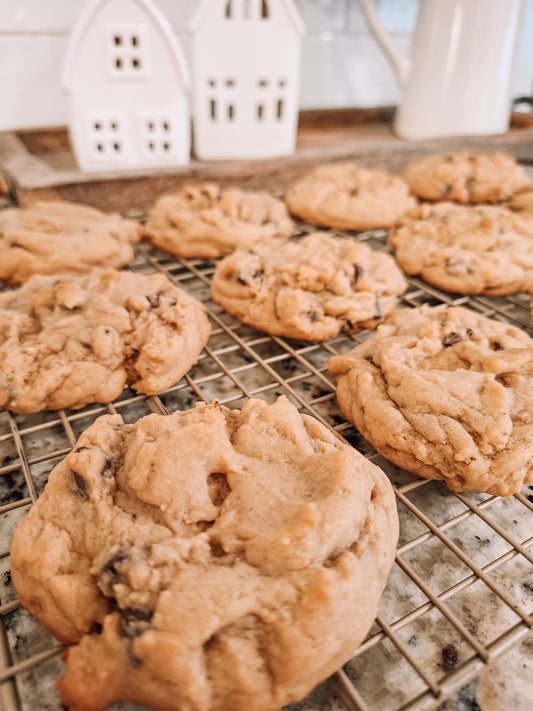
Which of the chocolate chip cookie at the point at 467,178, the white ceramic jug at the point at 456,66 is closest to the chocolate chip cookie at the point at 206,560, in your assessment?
the chocolate chip cookie at the point at 467,178

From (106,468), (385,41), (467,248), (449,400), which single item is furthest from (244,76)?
(106,468)

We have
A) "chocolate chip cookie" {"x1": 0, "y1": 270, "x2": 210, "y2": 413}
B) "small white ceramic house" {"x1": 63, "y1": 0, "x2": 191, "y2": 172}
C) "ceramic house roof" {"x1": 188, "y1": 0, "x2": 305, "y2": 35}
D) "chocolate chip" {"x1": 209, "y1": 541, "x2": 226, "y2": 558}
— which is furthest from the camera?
"ceramic house roof" {"x1": 188, "y1": 0, "x2": 305, "y2": 35}

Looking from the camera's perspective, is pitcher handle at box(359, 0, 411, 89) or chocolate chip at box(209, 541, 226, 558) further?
pitcher handle at box(359, 0, 411, 89)

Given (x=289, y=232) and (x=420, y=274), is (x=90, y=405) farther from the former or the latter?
(x=420, y=274)

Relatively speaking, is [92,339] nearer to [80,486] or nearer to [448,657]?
[80,486]

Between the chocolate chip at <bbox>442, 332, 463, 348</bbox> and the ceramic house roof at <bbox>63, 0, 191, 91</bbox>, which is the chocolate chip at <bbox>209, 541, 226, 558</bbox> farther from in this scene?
the ceramic house roof at <bbox>63, 0, 191, 91</bbox>

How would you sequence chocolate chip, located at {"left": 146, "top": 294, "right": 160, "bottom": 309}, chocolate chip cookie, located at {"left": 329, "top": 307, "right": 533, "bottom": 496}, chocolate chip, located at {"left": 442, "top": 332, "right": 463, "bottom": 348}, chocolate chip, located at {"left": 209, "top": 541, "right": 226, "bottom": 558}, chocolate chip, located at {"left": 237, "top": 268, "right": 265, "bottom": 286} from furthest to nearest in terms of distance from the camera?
chocolate chip, located at {"left": 237, "top": 268, "right": 265, "bottom": 286} < chocolate chip, located at {"left": 146, "top": 294, "right": 160, "bottom": 309} < chocolate chip, located at {"left": 442, "top": 332, "right": 463, "bottom": 348} < chocolate chip cookie, located at {"left": 329, "top": 307, "right": 533, "bottom": 496} < chocolate chip, located at {"left": 209, "top": 541, "right": 226, "bottom": 558}

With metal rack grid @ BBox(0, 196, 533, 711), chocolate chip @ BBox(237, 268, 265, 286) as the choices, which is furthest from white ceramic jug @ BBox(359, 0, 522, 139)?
metal rack grid @ BBox(0, 196, 533, 711)
